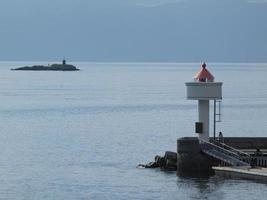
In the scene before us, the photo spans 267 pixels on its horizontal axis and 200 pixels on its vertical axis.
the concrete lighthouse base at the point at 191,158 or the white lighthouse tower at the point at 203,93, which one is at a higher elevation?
the white lighthouse tower at the point at 203,93

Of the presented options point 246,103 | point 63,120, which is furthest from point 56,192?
point 246,103

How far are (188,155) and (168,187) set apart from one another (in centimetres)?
265

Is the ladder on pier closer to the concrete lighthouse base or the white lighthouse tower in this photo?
the concrete lighthouse base

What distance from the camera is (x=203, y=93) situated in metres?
46.7

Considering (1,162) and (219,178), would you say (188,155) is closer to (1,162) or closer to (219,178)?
(219,178)

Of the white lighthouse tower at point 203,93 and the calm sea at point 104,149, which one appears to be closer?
the calm sea at point 104,149

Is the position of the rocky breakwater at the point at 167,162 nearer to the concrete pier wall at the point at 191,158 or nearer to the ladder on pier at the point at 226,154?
the concrete pier wall at the point at 191,158

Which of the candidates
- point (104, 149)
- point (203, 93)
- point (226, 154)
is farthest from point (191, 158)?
point (104, 149)

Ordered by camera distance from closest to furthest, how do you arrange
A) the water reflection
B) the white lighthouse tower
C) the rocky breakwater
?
the water reflection
the white lighthouse tower
the rocky breakwater

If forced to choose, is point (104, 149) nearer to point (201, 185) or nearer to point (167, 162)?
point (167, 162)

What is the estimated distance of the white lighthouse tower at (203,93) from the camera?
4656cm

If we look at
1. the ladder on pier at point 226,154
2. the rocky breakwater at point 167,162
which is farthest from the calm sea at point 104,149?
the ladder on pier at point 226,154

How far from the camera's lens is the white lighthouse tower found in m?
46.6

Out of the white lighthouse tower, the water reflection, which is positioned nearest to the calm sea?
the water reflection
